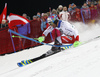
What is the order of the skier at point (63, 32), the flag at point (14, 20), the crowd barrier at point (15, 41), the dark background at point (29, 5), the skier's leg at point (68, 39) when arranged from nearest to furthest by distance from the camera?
the skier at point (63, 32) → the skier's leg at point (68, 39) → the flag at point (14, 20) → the crowd barrier at point (15, 41) → the dark background at point (29, 5)

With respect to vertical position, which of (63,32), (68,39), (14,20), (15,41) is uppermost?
(14,20)

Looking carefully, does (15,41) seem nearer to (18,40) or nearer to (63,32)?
(18,40)

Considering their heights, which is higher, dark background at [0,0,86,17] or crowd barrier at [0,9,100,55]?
dark background at [0,0,86,17]

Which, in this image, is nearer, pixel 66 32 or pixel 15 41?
pixel 66 32

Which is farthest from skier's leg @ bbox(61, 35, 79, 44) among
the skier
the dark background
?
the dark background

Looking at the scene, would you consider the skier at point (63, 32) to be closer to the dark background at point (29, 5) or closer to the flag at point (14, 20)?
the flag at point (14, 20)

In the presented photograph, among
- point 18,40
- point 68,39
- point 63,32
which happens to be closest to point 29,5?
point 18,40

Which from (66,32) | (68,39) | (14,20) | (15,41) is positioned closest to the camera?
(66,32)

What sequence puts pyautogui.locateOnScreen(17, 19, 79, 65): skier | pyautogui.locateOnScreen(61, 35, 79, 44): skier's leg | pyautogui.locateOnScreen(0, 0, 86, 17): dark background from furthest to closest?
1. pyautogui.locateOnScreen(0, 0, 86, 17): dark background
2. pyautogui.locateOnScreen(61, 35, 79, 44): skier's leg
3. pyautogui.locateOnScreen(17, 19, 79, 65): skier

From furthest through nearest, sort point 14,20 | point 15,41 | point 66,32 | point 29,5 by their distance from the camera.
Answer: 1. point 29,5
2. point 15,41
3. point 14,20
4. point 66,32

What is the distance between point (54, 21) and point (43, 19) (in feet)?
11.1

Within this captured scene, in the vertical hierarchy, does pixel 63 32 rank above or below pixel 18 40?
above

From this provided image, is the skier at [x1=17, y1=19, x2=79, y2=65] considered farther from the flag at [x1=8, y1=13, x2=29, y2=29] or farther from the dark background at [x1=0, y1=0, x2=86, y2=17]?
the dark background at [x1=0, y1=0, x2=86, y2=17]

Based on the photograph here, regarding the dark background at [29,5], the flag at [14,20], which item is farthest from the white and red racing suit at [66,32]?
the dark background at [29,5]
